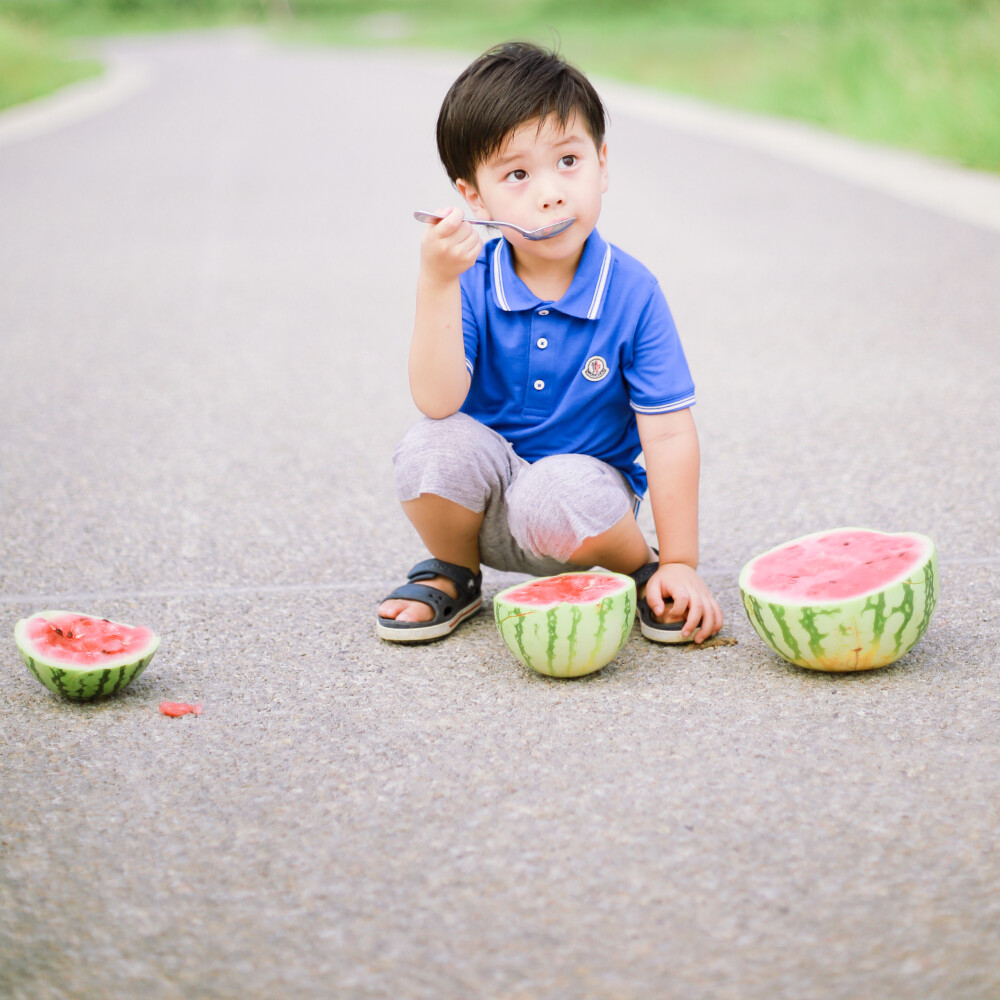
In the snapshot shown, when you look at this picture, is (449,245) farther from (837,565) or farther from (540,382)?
(837,565)

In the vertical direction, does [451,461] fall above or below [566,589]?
above

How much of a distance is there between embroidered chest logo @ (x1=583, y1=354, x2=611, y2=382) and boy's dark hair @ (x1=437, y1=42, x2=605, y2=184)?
479mm

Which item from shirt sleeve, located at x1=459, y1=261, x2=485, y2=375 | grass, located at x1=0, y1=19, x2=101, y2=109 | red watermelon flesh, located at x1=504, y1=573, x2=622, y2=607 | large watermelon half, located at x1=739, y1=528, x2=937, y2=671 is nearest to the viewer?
large watermelon half, located at x1=739, y1=528, x2=937, y2=671

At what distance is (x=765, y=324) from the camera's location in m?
5.82

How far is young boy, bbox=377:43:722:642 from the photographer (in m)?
2.57

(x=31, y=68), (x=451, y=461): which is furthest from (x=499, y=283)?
(x=31, y=68)

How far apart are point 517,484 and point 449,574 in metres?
0.30

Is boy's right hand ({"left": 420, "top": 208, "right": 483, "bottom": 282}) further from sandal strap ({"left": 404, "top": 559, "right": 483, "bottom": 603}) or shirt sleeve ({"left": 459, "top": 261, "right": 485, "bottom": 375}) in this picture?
sandal strap ({"left": 404, "top": 559, "right": 483, "bottom": 603})

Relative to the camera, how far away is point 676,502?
266cm

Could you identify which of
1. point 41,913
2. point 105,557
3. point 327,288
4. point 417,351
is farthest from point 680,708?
point 327,288

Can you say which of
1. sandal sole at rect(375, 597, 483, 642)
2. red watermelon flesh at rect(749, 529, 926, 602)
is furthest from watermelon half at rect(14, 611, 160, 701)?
red watermelon flesh at rect(749, 529, 926, 602)

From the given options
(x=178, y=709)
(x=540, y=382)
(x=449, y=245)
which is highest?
(x=449, y=245)

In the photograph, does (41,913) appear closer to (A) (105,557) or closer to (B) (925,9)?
(A) (105,557)

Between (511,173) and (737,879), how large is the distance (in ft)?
5.07
